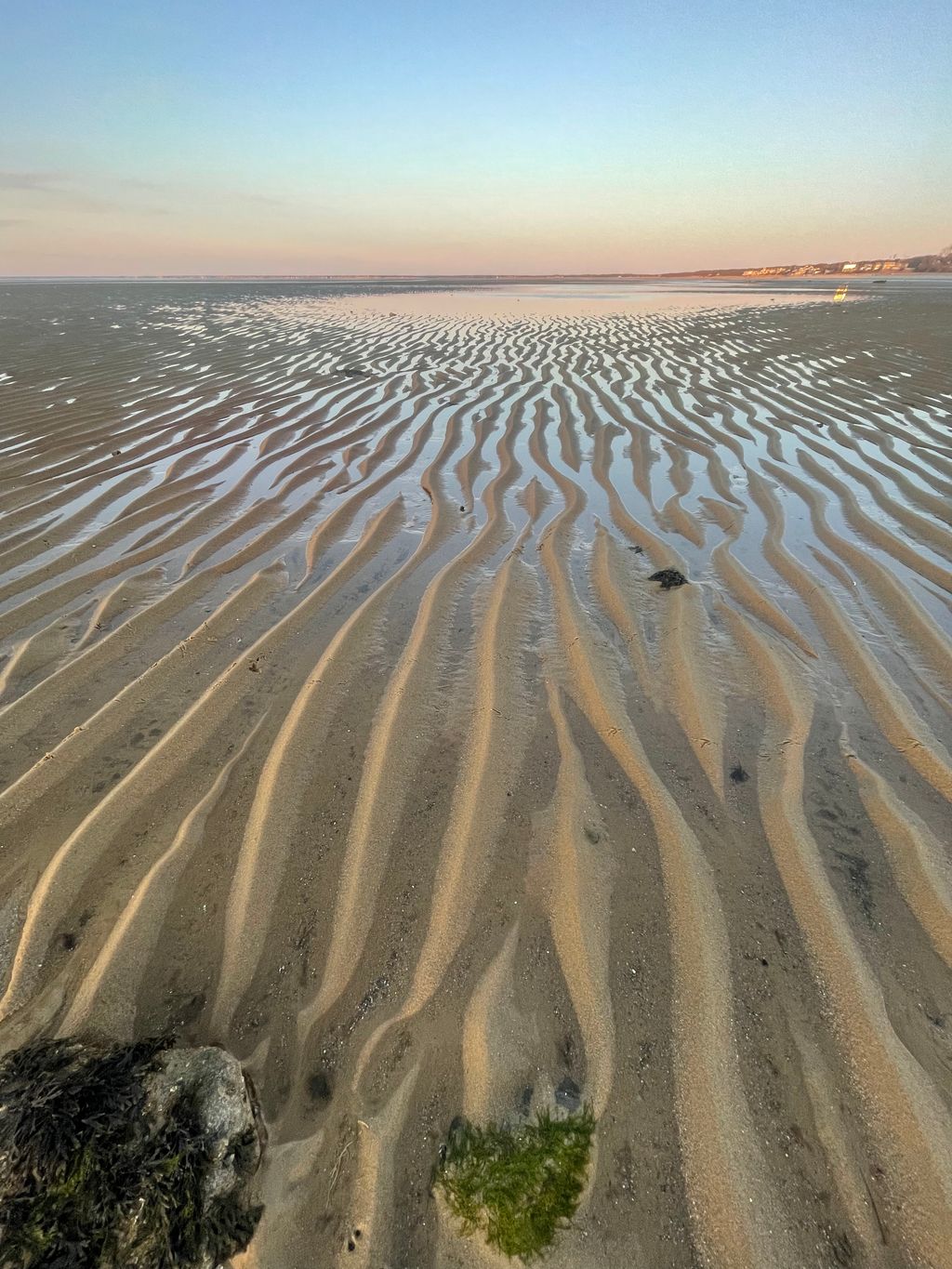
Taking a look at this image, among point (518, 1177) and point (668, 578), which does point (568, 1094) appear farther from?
point (668, 578)

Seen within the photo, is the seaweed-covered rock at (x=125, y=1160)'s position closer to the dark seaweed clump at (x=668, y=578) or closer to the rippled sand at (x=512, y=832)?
the rippled sand at (x=512, y=832)

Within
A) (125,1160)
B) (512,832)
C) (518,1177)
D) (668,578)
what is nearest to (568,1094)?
(518,1177)

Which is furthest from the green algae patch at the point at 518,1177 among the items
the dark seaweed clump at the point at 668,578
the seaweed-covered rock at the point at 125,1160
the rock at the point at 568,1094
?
the dark seaweed clump at the point at 668,578

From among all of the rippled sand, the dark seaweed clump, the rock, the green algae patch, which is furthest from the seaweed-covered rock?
the dark seaweed clump

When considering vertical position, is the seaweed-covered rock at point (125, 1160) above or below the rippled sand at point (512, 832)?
above

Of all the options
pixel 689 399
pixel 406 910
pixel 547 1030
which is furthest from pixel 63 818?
pixel 689 399

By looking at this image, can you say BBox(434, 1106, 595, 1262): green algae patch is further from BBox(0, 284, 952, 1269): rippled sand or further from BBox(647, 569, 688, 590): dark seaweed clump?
BBox(647, 569, 688, 590): dark seaweed clump

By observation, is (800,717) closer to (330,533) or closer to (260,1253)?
(260,1253)
